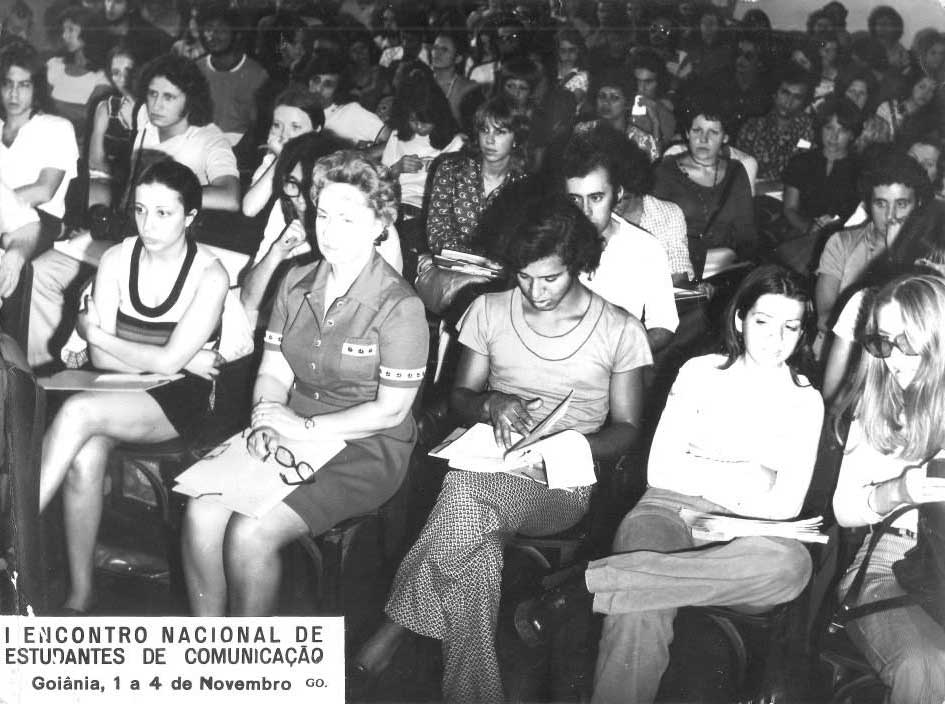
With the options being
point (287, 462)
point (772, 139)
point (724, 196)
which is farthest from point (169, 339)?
point (772, 139)

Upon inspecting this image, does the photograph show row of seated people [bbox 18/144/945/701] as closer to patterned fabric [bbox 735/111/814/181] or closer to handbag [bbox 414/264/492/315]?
handbag [bbox 414/264/492/315]

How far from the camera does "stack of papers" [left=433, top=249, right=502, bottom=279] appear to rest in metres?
3.19

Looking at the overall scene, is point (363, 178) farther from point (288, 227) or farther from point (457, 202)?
point (457, 202)

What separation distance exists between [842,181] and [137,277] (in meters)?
2.21

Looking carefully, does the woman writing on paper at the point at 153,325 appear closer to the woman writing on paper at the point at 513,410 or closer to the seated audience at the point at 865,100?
the woman writing on paper at the point at 513,410

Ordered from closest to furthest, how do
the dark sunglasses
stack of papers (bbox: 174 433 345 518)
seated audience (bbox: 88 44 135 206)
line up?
the dark sunglasses
stack of papers (bbox: 174 433 345 518)
seated audience (bbox: 88 44 135 206)

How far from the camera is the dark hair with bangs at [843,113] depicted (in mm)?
2980

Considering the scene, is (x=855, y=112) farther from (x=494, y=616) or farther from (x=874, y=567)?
(x=494, y=616)

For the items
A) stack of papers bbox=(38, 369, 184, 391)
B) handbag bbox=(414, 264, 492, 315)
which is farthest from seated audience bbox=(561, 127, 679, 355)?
stack of papers bbox=(38, 369, 184, 391)

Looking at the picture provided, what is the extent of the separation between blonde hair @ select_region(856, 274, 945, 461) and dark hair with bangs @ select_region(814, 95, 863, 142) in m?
0.50

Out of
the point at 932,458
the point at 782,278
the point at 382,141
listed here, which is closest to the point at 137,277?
the point at 382,141

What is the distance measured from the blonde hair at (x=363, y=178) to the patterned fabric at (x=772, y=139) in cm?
113

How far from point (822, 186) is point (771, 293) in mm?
493
